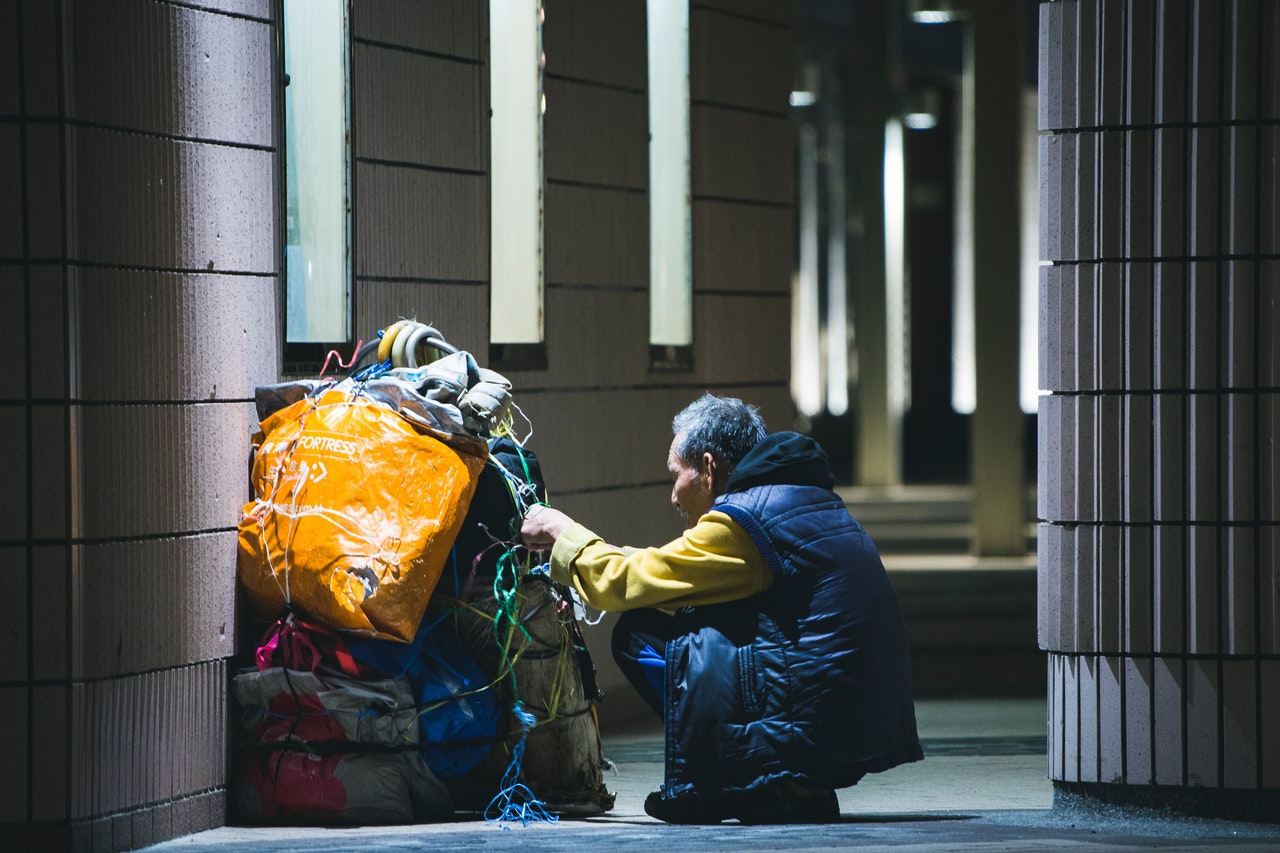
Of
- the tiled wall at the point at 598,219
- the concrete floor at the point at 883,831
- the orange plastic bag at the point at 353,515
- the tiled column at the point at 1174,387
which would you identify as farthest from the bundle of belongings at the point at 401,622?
the tiled column at the point at 1174,387

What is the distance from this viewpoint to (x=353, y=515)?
187 inches

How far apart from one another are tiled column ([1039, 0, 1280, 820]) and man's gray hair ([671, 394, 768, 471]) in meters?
0.89

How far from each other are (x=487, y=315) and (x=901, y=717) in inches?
95.4

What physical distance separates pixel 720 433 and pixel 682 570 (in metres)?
0.46

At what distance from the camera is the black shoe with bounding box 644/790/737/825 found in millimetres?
4875

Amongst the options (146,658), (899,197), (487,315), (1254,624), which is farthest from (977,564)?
(899,197)

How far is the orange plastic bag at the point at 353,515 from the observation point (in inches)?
186

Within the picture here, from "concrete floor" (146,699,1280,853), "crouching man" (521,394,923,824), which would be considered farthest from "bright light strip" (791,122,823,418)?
"crouching man" (521,394,923,824)

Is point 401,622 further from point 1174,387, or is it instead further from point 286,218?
point 1174,387

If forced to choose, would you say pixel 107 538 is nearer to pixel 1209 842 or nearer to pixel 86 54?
pixel 86 54

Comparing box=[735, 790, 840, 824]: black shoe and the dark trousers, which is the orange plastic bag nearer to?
the dark trousers

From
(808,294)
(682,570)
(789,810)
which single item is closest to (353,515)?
(682,570)

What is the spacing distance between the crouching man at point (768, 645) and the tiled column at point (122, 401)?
99cm

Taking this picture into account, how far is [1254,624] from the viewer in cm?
485
